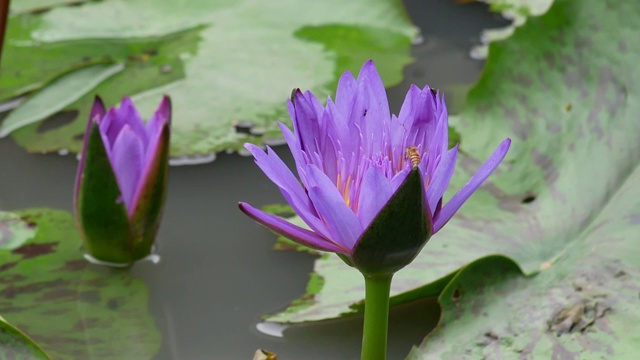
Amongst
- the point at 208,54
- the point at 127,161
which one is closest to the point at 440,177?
the point at 127,161

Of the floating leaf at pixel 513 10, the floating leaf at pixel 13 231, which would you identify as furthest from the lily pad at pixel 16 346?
the floating leaf at pixel 513 10

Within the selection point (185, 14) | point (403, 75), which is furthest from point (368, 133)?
point (185, 14)

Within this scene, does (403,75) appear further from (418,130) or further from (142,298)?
(418,130)

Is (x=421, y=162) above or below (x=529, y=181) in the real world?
above

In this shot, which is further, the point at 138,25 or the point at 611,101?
the point at 138,25

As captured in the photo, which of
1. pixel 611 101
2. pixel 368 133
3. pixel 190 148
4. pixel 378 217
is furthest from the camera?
pixel 190 148

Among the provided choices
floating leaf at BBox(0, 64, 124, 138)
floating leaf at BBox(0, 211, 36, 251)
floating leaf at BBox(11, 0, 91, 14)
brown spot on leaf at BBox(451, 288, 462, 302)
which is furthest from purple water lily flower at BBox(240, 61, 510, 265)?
floating leaf at BBox(11, 0, 91, 14)

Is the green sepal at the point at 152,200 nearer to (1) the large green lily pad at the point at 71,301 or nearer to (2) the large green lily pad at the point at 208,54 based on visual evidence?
(1) the large green lily pad at the point at 71,301

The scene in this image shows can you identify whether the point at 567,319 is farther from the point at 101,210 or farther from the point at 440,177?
the point at 101,210

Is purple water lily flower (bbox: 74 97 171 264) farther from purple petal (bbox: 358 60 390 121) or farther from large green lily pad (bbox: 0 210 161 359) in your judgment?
purple petal (bbox: 358 60 390 121)
